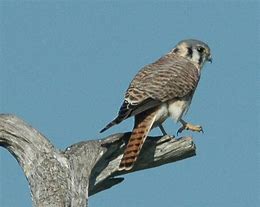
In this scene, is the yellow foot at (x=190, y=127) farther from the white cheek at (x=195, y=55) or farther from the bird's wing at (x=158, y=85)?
the white cheek at (x=195, y=55)

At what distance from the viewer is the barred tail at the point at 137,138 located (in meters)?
6.27

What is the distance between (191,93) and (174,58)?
2.42ft

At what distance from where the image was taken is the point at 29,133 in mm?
5684

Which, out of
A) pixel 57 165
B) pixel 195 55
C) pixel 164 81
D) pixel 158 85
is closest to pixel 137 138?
pixel 158 85

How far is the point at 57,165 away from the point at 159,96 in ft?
5.92

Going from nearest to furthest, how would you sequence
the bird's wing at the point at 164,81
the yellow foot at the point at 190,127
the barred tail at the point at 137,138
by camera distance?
the barred tail at the point at 137,138 < the bird's wing at the point at 164,81 < the yellow foot at the point at 190,127

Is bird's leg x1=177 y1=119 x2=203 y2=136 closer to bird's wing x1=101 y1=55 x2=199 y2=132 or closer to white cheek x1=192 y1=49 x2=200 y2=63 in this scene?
bird's wing x1=101 y1=55 x2=199 y2=132

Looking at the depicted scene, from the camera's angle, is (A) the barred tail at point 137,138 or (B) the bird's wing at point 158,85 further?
(B) the bird's wing at point 158,85

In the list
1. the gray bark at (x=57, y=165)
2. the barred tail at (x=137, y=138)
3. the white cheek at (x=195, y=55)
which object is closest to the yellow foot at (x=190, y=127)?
the barred tail at (x=137, y=138)

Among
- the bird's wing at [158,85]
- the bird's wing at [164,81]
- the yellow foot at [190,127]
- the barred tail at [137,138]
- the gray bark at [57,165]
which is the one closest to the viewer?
the gray bark at [57,165]

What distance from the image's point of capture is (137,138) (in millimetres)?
6664

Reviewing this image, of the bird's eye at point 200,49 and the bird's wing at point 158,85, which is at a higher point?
the bird's eye at point 200,49

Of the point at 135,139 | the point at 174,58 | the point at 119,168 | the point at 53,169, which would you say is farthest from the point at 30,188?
the point at 174,58

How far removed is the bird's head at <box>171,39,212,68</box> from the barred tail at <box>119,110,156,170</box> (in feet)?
4.73
